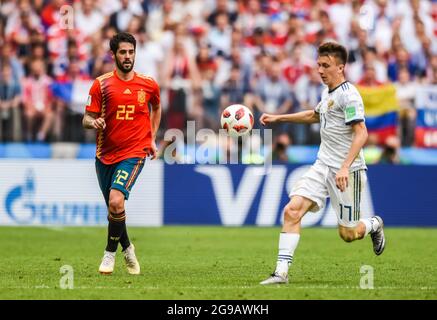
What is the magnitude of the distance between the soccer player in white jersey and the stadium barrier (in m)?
8.61

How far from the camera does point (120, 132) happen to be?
11.5 m

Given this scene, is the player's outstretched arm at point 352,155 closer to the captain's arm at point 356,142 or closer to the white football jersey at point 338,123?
the captain's arm at point 356,142

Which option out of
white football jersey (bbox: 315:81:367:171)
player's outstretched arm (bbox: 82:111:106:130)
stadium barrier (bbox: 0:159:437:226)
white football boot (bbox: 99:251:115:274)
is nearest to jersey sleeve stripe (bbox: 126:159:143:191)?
player's outstretched arm (bbox: 82:111:106:130)

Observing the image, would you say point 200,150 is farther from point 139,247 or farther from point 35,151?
point 139,247

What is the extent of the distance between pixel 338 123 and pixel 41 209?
9736 mm

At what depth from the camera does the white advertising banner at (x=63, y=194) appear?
19.2 m

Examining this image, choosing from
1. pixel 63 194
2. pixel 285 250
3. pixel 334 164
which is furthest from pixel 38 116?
pixel 285 250

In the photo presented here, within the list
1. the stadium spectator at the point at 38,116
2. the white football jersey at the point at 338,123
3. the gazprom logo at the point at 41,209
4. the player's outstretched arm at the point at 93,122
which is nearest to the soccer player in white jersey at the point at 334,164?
the white football jersey at the point at 338,123

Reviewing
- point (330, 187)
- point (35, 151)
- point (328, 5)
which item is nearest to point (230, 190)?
point (35, 151)

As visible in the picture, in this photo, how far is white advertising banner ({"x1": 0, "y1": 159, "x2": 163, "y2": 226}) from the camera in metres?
19.2

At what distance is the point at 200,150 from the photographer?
19656 mm

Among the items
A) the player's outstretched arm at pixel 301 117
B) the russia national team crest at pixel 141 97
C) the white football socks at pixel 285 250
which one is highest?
the russia national team crest at pixel 141 97

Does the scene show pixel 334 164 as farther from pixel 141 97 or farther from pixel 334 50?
pixel 141 97
